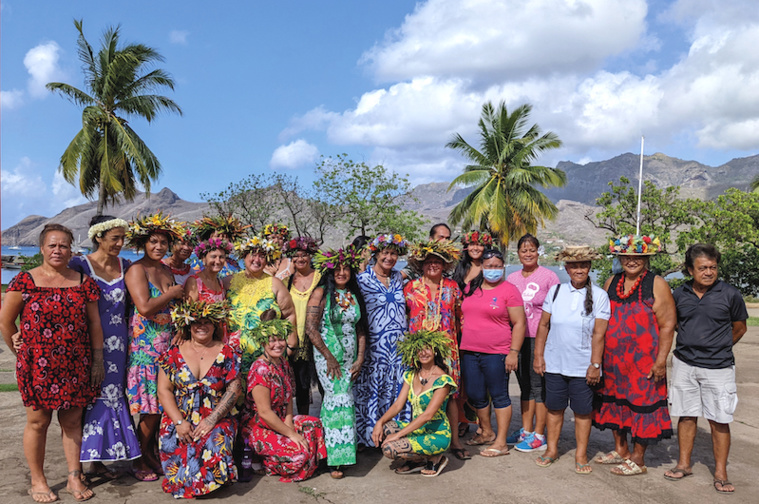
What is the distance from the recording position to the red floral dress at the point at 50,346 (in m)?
4.20

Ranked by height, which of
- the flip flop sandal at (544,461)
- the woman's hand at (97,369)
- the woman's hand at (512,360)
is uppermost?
the woman's hand at (97,369)

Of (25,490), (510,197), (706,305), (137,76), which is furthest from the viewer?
(510,197)

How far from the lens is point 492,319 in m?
5.43

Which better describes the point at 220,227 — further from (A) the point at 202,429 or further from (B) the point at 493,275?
(B) the point at 493,275

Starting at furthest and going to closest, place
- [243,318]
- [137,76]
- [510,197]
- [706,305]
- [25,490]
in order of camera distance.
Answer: [510,197] < [137,76] < [243,318] < [706,305] < [25,490]

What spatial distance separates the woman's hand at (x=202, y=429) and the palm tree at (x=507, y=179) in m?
24.5

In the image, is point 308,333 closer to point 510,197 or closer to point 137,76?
point 137,76

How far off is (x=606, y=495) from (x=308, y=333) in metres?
2.92

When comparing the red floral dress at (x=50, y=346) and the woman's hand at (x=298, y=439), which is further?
the woman's hand at (x=298, y=439)

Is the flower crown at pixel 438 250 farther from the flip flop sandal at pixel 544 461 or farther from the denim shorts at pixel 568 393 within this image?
the flip flop sandal at pixel 544 461

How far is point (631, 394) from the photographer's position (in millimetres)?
4949

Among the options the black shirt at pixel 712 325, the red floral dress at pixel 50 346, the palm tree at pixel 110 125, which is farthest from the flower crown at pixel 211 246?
the palm tree at pixel 110 125

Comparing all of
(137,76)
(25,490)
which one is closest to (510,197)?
(137,76)

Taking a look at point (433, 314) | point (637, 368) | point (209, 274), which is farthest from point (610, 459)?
point (209, 274)
